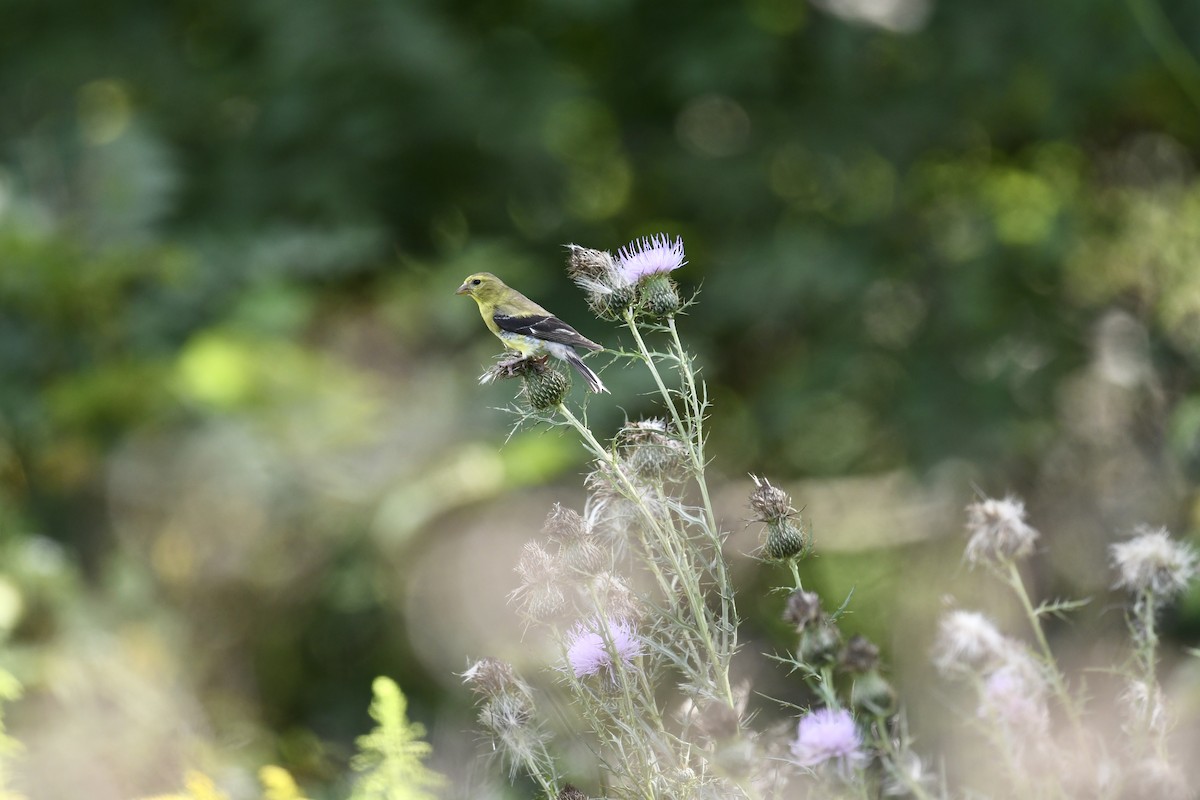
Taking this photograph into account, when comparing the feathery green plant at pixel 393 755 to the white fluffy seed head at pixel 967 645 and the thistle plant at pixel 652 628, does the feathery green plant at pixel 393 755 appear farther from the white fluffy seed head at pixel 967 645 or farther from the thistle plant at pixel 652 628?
the white fluffy seed head at pixel 967 645

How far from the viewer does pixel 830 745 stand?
101 centimetres

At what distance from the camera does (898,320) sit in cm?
588

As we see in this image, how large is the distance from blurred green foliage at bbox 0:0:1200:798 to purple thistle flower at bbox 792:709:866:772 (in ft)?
8.51

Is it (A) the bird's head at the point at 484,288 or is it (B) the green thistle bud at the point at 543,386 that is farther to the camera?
(A) the bird's head at the point at 484,288

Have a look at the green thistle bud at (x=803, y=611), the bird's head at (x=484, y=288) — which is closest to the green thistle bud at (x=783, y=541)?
the green thistle bud at (x=803, y=611)

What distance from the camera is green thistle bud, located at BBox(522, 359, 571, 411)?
1406 mm

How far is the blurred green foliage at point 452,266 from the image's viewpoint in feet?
13.9

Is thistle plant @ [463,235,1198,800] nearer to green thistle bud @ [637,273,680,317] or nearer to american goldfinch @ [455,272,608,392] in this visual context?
green thistle bud @ [637,273,680,317]

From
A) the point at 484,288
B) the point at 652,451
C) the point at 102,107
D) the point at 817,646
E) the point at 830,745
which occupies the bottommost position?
the point at 830,745

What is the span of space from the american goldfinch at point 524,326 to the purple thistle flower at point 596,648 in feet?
1.19

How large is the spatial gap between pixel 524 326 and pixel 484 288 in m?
0.29

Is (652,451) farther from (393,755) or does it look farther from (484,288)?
(484,288)

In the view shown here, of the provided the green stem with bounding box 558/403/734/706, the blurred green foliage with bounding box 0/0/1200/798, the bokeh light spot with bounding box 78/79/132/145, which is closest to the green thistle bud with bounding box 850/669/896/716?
the green stem with bounding box 558/403/734/706

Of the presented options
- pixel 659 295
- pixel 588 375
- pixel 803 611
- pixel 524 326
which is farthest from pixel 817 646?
pixel 524 326
